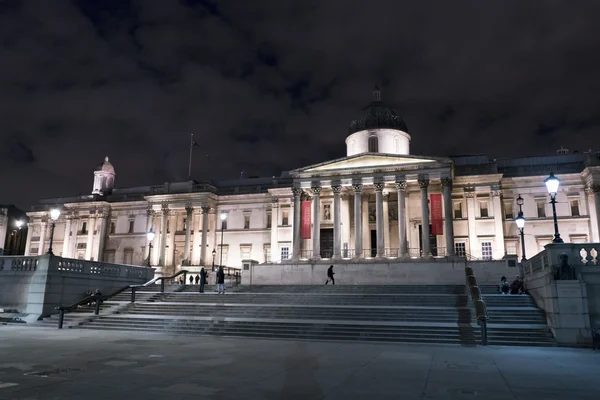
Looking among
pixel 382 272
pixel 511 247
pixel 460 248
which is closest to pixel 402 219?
pixel 382 272

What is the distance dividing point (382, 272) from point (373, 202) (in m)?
10.4

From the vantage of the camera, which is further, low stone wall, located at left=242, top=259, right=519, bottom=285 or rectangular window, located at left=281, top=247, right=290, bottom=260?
rectangular window, located at left=281, top=247, right=290, bottom=260

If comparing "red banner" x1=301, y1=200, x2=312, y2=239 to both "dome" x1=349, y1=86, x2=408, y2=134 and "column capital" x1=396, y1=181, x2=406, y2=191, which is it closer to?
"column capital" x1=396, y1=181, x2=406, y2=191

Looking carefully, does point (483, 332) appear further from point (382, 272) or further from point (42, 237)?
point (42, 237)

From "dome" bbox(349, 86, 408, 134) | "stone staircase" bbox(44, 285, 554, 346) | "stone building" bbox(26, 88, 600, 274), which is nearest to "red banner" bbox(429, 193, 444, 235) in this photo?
"stone building" bbox(26, 88, 600, 274)

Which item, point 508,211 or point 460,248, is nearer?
point 460,248

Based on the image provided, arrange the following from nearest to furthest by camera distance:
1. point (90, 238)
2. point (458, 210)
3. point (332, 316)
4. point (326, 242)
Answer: point (332, 316) → point (458, 210) → point (326, 242) → point (90, 238)

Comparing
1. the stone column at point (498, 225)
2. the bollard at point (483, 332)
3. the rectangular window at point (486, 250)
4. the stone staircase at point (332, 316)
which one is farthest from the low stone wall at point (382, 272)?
the bollard at point (483, 332)

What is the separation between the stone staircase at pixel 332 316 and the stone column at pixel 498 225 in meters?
17.1

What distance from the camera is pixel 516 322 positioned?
64.7ft

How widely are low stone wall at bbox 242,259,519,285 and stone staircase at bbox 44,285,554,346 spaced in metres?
7.77

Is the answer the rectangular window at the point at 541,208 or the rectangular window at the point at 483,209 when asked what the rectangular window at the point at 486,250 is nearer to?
the rectangular window at the point at 483,209

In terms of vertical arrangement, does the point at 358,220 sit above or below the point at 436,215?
below

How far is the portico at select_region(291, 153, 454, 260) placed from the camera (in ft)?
136
